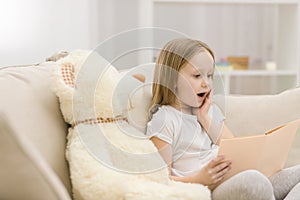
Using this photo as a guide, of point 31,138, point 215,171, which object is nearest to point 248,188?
point 215,171

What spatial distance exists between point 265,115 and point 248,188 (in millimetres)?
556

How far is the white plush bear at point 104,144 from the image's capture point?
3.92 ft

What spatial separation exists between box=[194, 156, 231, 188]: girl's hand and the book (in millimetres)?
16

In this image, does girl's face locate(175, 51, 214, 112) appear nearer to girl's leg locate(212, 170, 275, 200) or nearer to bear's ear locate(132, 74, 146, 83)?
bear's ear locate(132, 74, 146, 83)

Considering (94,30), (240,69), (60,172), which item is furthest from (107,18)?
(60,172)

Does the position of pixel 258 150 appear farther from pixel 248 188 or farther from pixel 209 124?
pixel 209 124

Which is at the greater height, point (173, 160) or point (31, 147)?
point (31, 147)

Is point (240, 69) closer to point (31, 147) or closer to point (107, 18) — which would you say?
point (107, 18)

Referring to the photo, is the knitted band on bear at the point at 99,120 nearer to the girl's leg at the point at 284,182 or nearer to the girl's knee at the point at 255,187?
the girl's knee at the point at 255,187

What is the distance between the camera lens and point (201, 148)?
1603 mm

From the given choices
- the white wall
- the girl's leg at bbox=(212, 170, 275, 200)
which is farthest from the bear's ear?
the white wall

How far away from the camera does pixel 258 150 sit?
1399 mm

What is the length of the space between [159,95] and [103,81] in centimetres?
25

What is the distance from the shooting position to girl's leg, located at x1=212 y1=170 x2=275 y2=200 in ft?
4.17
